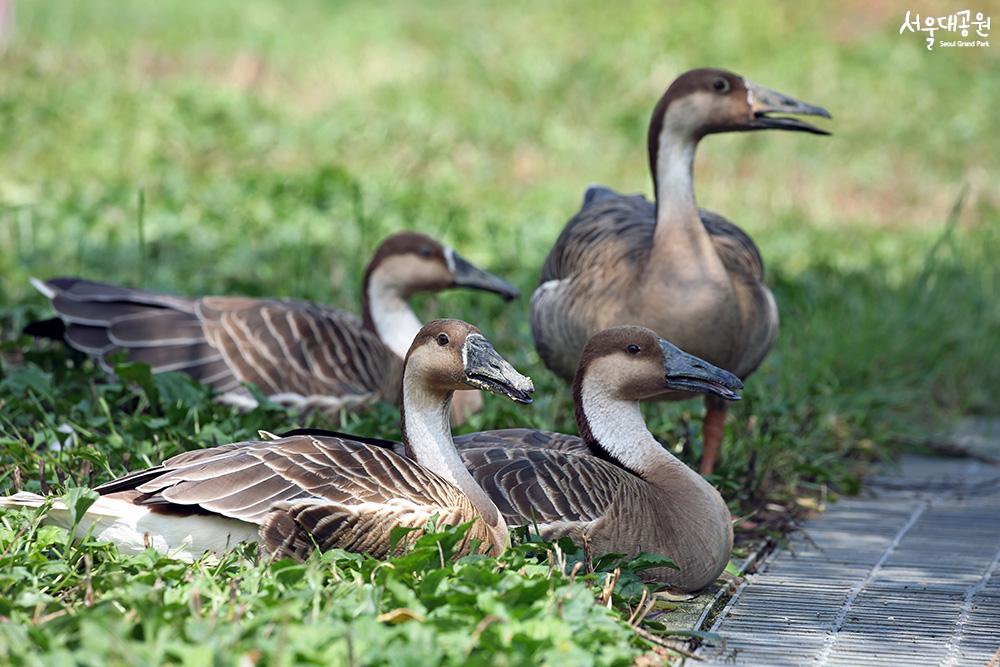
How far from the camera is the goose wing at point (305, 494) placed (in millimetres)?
3994

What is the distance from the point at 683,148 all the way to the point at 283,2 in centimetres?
1706

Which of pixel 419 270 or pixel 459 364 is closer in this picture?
pixel 459 364

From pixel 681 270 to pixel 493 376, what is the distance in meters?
1.59

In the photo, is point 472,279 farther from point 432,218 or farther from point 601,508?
point 432,218

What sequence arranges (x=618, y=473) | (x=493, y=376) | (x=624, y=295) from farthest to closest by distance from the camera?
(x=624, y=295)
(x=618, y=473)
(x=493, y=376)

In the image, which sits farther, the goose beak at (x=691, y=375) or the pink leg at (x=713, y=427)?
the pink leg at (x=713, y=427)

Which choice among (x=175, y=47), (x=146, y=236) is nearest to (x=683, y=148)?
(x=146, y=236)

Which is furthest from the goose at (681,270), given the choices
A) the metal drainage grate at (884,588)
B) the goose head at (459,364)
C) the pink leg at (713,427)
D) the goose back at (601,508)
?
the goose head at (459,364)

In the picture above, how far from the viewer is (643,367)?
4691 mm

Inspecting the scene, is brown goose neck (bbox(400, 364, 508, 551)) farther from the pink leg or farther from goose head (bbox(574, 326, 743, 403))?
the pink leg

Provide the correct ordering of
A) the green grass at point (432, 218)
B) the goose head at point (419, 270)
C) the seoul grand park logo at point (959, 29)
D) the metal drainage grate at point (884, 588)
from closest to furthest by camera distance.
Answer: the green grass at point (432, 218) → the metal drainage grate at point (884, 588) → the goose head at point (419, 270) → the seoul grand park logo at point (959, 29)

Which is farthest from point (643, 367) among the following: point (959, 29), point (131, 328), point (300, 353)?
point (959, 29)

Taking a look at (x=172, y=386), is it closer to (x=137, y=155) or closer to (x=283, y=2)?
(x=137, y=155)

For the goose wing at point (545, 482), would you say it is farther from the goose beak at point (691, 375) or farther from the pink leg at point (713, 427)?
the pink leg at point (713, 427)
